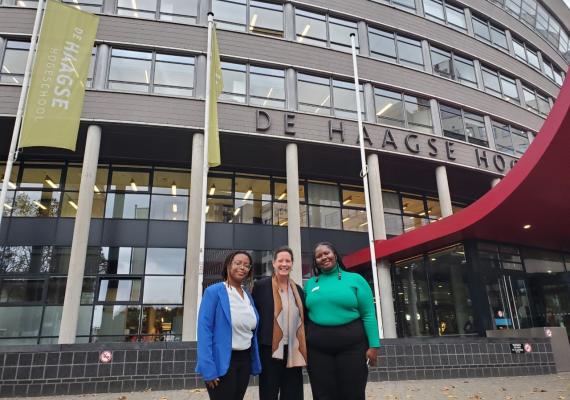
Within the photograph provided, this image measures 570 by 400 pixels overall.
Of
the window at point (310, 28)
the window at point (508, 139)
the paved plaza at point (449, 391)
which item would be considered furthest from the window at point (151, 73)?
the window at point (508, 139)

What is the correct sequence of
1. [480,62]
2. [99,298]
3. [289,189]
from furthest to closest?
[480,62] < [289,189] < [99,298]

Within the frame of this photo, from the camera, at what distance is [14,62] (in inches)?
664

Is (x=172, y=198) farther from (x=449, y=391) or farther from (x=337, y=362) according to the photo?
(x=337, y=362)

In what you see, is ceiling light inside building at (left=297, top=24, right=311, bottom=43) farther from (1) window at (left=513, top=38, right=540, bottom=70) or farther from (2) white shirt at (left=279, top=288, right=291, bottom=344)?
(2) white shirt at (left=279, top=288, right=291, bottom=344)

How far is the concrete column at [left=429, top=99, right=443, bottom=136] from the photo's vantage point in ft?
68.5

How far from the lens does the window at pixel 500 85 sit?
79.0 ft

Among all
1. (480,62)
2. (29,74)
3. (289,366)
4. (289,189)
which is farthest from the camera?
(480,62)

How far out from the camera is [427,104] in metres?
21.3

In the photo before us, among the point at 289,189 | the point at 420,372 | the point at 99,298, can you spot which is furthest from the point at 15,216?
the point at 420,372

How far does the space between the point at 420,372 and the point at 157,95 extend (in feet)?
43.5

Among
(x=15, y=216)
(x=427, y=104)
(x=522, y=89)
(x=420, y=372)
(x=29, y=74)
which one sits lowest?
(x=420, y=372)

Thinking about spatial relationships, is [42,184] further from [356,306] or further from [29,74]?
[356,306]

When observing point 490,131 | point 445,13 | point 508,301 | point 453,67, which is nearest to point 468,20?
point 445,13

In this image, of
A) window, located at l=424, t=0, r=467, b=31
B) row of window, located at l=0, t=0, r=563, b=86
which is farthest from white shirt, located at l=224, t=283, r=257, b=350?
window, located at l=424, t=0, r=467, b=31
